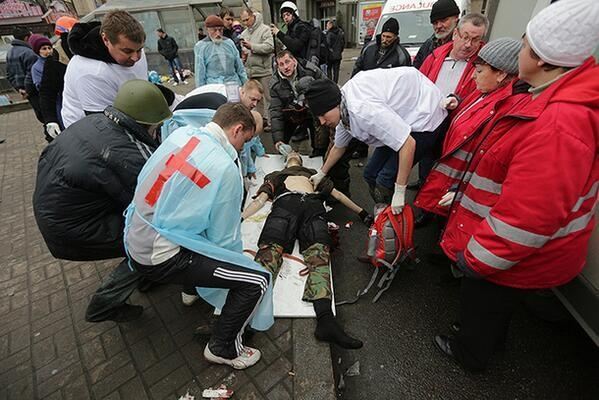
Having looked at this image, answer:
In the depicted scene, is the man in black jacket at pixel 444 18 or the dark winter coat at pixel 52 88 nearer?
the dark winter coat at pixel 52 88

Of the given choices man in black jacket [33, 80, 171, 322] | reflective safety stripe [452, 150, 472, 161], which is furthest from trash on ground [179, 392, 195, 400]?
reflective safety stripe [452, 150, 472, 161]

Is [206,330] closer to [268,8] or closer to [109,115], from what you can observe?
[109,115]

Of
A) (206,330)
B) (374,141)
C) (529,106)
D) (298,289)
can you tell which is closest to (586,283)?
(529,106)

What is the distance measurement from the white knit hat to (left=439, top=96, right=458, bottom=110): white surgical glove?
125cm

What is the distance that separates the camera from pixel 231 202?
1.68 metres

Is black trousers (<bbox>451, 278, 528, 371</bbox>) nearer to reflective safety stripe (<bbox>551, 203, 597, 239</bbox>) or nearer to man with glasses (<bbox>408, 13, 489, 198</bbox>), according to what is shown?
reflective safety stripe (<bbox>551, 203, 597, 239</bbox>)

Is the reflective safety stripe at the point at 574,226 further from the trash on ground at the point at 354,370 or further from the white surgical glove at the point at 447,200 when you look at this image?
the trash on ground at the point at 354,370

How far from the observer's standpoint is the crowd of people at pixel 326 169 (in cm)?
122

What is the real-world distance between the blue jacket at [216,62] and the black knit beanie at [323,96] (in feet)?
9.13

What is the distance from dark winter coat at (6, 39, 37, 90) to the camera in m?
4.93

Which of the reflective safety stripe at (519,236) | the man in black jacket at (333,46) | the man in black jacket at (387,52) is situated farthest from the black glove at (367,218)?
the man in black jacket at (333,46)

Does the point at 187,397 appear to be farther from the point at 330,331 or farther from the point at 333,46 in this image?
the point at 333,46

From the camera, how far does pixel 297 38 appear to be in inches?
219

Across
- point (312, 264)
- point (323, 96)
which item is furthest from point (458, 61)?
point (312, 264)
